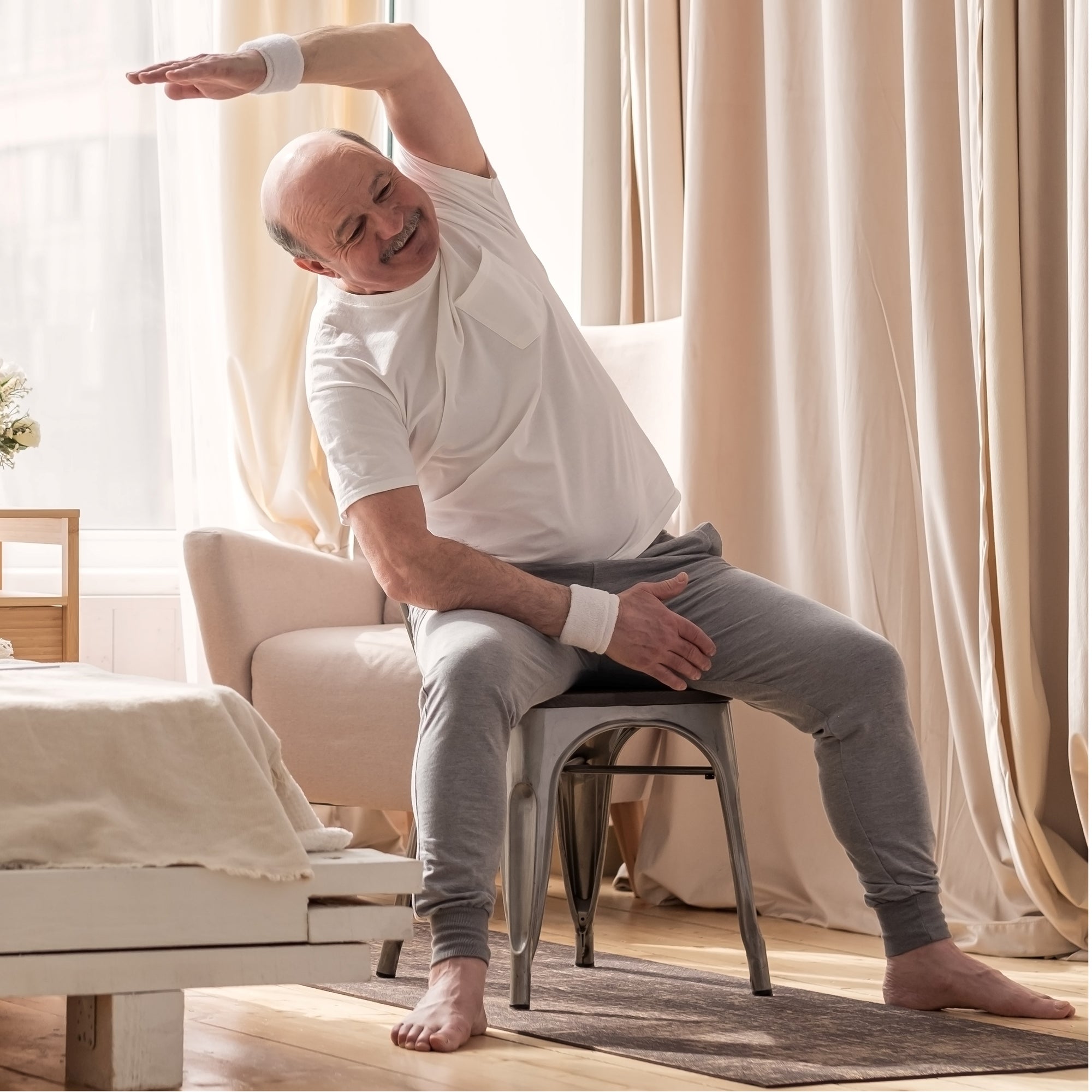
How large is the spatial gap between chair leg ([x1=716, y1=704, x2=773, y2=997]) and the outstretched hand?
3.05ft

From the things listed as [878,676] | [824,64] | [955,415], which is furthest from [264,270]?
[878,676]

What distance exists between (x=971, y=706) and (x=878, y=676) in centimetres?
49

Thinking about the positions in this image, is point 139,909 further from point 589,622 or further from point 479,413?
point 479,413

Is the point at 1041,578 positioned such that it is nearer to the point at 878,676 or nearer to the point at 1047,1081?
the point at 878,676

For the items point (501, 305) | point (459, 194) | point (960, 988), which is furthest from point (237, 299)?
point (960, 988)

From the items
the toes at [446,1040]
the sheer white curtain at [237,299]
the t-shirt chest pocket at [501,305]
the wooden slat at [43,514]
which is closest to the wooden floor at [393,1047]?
the toes at [446,1040]

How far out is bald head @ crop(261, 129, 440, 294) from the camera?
1.86 metres

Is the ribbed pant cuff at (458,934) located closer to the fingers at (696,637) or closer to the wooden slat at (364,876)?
the wooden slat at (364,876)

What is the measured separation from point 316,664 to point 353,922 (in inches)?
38.7

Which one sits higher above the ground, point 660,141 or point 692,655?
point 660,141

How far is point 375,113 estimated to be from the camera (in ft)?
11.2

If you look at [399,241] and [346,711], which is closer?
[399,241]

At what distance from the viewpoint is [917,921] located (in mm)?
1749

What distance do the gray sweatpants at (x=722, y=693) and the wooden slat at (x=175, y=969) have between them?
0.50ft
